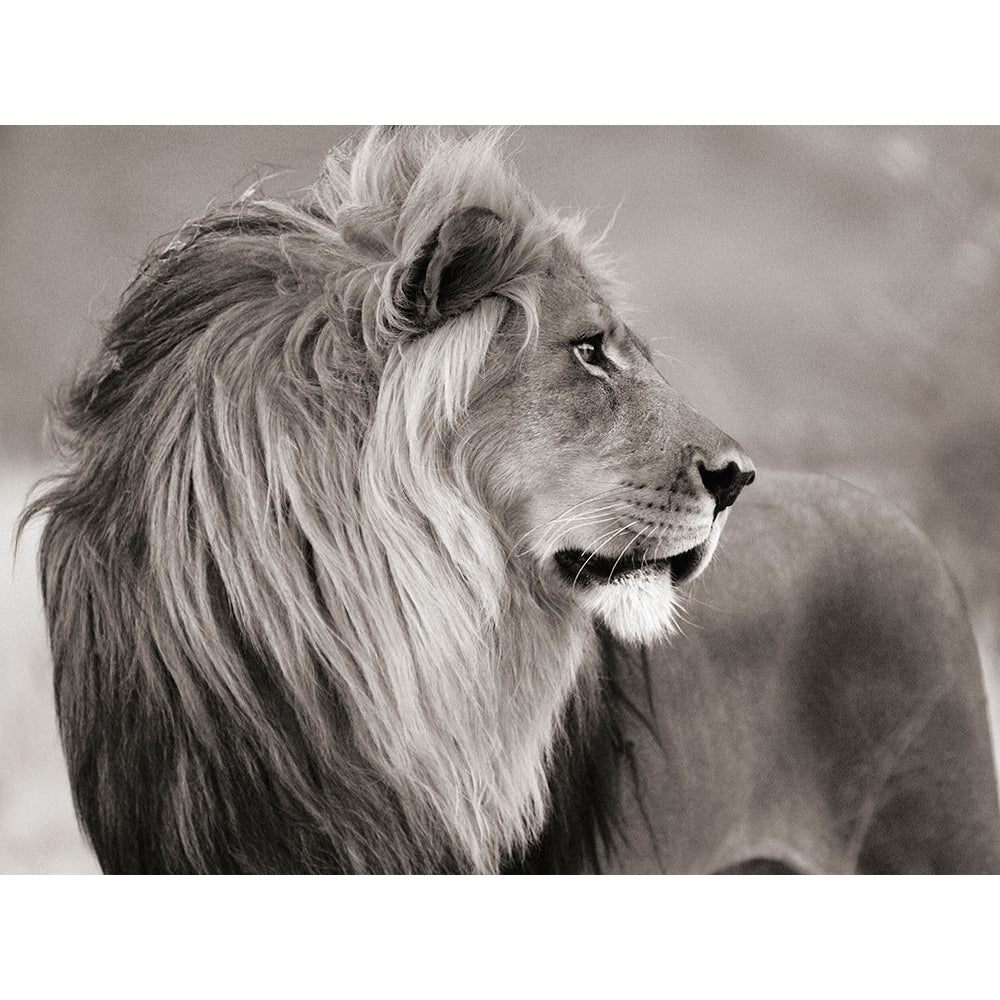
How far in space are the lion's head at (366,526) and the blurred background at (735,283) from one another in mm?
239

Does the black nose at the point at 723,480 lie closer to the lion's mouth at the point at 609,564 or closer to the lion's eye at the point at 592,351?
the lion's mouth at the point at 609,564

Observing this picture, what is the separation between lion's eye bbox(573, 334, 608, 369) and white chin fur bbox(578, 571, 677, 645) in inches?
14.3

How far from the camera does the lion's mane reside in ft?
6.04

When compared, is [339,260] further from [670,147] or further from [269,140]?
[670,147]

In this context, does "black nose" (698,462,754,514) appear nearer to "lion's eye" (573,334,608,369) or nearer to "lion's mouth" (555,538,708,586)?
"lion's mouth" (555,538,708,586)

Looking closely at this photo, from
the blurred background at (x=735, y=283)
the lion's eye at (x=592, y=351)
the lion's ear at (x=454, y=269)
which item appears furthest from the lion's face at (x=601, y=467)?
the blurred background at (x=735, y=283)

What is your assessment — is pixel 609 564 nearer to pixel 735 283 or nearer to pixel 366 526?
pixel 366 526

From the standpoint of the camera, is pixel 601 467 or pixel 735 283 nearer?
pixel 601 467

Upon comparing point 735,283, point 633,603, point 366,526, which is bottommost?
point 633,603

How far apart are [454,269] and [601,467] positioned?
0.40 metres

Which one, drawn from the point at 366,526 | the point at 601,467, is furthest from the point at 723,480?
the point at 366,526

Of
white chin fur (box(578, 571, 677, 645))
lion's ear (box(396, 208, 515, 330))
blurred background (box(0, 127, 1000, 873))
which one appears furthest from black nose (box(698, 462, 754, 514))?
lion's ear (box(396, 208, 515, 330))

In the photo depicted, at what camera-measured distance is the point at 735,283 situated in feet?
7.17
